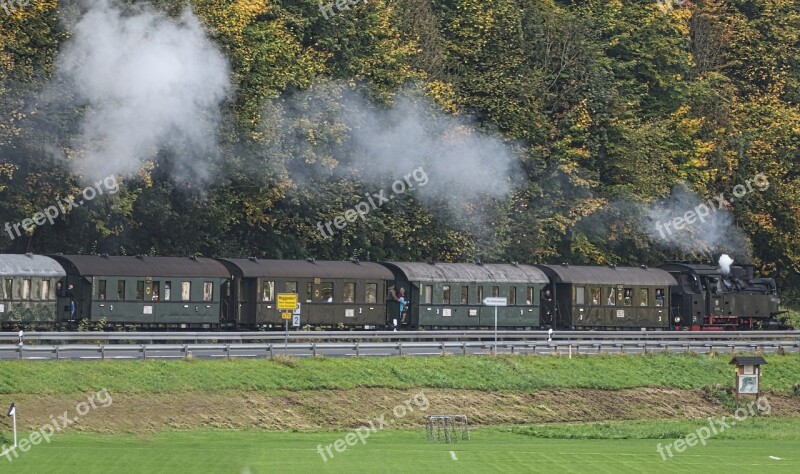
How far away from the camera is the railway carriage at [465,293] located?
6197 centimetres

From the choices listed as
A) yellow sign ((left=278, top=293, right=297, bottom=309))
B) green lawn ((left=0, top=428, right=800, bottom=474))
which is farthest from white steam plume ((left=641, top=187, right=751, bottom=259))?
green lawn ((left=0, top=428, right=800, bottom=474))

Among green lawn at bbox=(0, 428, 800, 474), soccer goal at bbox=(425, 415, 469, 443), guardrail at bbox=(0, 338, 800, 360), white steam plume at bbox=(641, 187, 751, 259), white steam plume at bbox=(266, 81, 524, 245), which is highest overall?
white steam plume at bbox=(266, 81, 524, 245)

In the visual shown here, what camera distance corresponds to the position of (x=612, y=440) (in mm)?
44031

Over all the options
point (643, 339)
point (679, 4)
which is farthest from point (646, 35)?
point (643, 339)

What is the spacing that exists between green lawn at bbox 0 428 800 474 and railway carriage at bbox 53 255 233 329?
1354cm

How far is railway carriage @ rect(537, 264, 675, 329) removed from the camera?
217ft

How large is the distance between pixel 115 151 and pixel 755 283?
3283cm

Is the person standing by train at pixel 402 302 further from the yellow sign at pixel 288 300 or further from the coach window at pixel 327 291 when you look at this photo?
the yellow sign at pixel 288 300

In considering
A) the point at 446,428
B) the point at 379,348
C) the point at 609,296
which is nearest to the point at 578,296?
the point at 609,296

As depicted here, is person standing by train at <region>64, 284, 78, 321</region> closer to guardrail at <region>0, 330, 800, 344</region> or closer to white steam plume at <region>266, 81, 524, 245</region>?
guardrail at <region>0, 330, 800, 344</region>

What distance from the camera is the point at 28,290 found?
53344 millimetres

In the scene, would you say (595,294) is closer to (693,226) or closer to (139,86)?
(693,226)

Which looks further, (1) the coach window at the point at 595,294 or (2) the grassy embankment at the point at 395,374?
(1) the coach window at the point at 595,294

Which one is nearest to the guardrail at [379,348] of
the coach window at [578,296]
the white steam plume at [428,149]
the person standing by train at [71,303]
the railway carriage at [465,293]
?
the coach window at [578,296]
